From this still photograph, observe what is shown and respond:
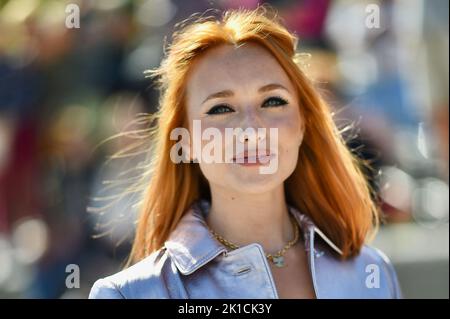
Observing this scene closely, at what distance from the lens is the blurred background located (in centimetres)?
394

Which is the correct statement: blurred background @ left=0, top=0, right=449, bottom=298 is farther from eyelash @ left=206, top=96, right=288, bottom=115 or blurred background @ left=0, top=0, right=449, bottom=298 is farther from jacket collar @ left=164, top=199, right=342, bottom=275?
eyelash @ left=206, top=96, right=288, bottom=115

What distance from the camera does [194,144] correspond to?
222 centimetres

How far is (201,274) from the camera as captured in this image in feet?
7.13

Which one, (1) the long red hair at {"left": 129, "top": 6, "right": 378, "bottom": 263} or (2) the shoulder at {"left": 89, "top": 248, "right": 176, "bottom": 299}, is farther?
(1) the long red hair at {"left": 129, "top": 6, "right": 378, "bottom": 263}

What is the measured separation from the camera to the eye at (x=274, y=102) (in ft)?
7.13

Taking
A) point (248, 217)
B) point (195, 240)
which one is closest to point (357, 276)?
point (248, 217)

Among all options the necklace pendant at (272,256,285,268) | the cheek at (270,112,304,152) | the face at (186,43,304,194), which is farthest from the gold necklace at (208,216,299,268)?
the cheek at (270,112,304,152)

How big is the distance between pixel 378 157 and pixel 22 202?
1.52 metres

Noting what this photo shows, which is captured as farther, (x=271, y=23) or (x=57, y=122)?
(x=57, y=122)

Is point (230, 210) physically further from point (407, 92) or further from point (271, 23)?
point (407, 92)

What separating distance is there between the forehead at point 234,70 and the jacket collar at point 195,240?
0.28 metres

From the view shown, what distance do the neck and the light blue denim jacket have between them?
0.04 metres
